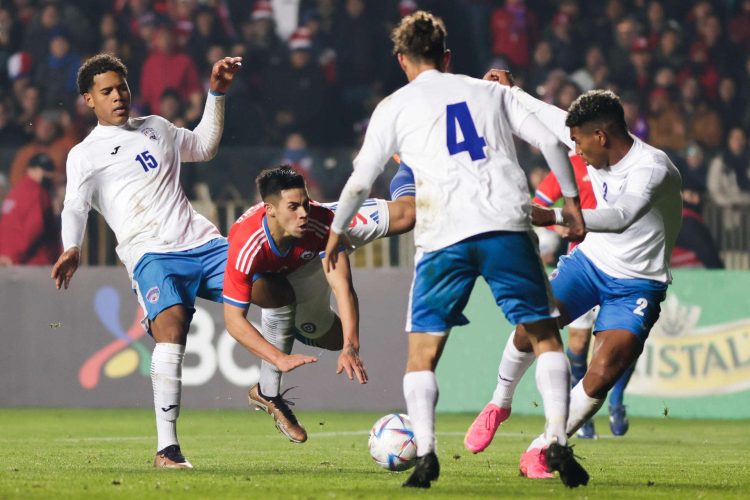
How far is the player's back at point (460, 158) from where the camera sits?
6.41 metres

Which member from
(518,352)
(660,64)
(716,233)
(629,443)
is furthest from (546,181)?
(660,64)

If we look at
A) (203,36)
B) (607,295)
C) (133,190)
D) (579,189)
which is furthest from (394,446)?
(203,36)

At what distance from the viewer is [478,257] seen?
6.47m

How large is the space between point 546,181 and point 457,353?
3.24 meters

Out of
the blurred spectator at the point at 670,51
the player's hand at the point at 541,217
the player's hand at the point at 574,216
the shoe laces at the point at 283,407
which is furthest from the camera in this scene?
the blurred spectator at the point at 670,51

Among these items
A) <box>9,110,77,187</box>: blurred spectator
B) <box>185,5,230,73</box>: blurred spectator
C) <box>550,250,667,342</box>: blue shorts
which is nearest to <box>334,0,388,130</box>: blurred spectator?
<box>185,5,230,73</box>: blurred spectator

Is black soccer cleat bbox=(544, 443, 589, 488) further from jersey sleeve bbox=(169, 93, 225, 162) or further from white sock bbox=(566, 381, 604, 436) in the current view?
jersey sleeve bbox=(169, 93, 225, 162)

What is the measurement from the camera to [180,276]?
8.10 meters

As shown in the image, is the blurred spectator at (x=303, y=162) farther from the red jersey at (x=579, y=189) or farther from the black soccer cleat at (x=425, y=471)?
the black soccer cleat at (x=425, y=471)

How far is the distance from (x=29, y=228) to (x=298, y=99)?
3700mm

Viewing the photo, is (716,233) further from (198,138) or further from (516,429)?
(198,138)

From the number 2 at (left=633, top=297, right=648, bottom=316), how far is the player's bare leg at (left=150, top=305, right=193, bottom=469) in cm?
256

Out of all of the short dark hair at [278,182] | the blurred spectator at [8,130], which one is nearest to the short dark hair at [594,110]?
the short dark hair at [278,182]

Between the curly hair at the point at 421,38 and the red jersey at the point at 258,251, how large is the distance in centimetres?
171
